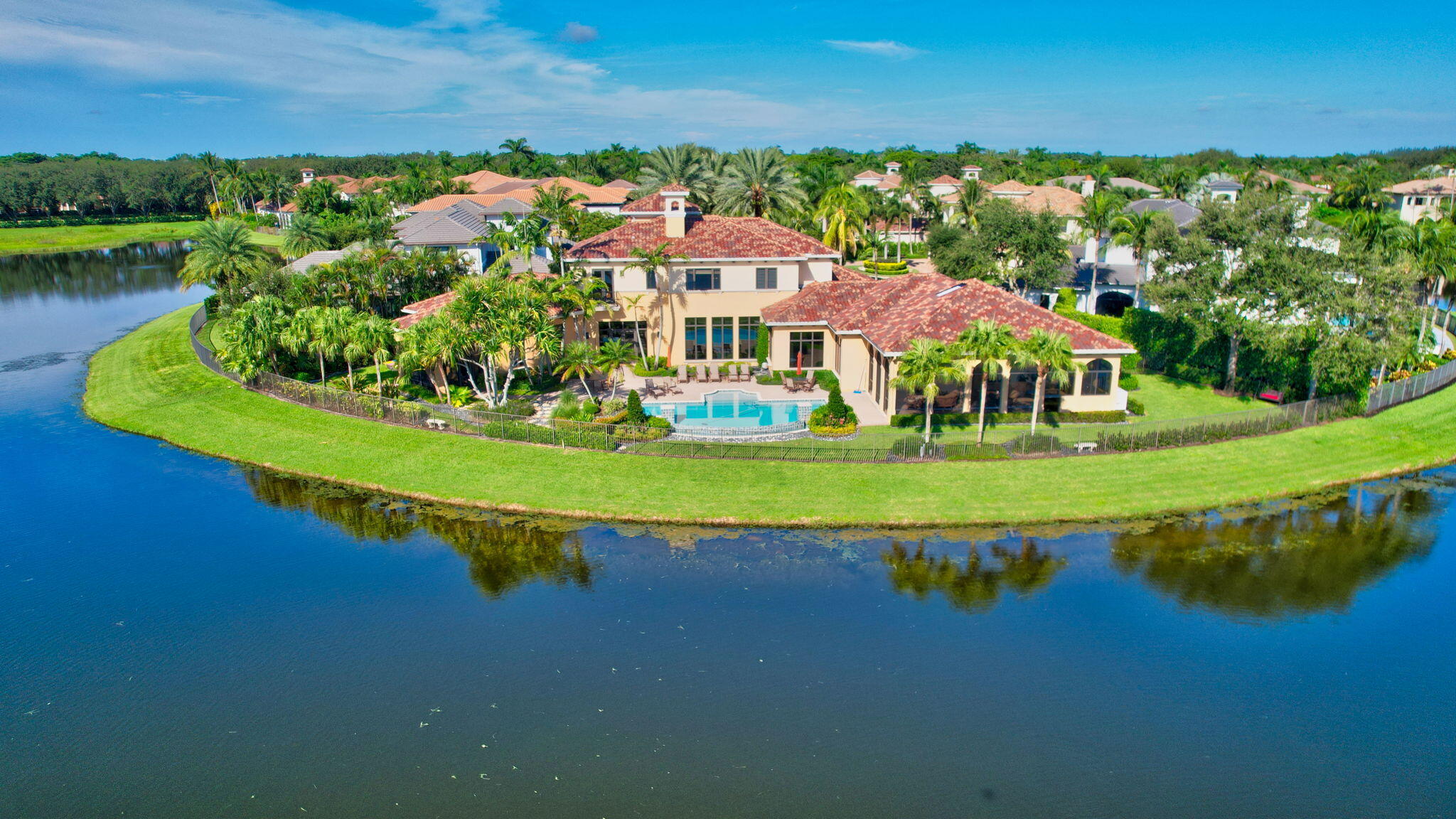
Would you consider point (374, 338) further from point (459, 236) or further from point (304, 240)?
point (304, 240)

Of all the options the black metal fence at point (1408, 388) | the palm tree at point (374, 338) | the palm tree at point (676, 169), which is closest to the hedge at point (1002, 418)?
the black metal fence at point (1408, 388)

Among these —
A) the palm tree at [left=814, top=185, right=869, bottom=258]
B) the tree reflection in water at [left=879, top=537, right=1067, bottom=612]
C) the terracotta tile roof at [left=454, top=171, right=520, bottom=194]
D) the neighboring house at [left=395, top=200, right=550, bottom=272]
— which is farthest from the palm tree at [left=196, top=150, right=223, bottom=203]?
the tree reflection in water at [left=879, top=537, right=1067, bottom=612]

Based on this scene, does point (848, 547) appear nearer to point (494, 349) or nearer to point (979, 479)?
point (979, 479)

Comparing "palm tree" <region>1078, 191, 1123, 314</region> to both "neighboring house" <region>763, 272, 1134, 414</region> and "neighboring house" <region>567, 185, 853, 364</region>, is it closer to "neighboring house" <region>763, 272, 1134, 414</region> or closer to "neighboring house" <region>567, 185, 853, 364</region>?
"neighboring house" <region>763, 272, 1134, 414</region>

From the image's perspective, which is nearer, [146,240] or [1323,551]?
[1323,551]

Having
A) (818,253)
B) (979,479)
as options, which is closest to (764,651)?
(979,479)

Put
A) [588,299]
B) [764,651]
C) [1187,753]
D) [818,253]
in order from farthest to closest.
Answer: [818,253], [588,299], [764,651], [1187,753]
